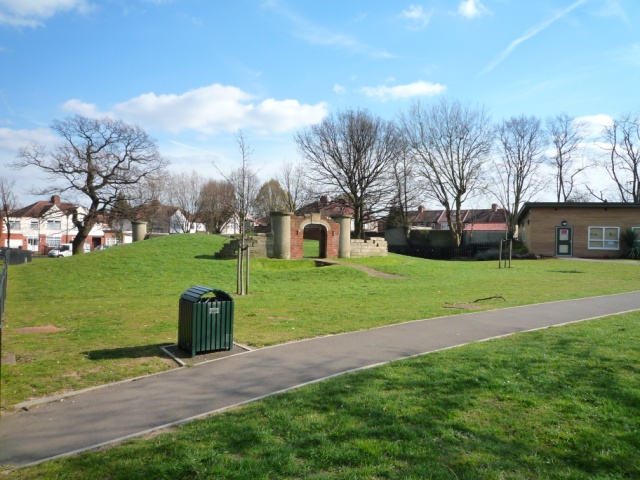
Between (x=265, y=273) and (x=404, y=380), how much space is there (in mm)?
16592

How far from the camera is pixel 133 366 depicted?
284 inches

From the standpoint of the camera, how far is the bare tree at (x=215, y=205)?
203 ft

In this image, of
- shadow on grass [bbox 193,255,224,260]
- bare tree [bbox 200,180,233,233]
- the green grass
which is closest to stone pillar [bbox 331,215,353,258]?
shadow on grass [bbox 193,255,224,260]

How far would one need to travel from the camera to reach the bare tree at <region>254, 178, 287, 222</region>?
217ft

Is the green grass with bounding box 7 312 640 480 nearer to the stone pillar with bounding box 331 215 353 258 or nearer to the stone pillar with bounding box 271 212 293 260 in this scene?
the stone pillar with bounding box 271 212 293 260

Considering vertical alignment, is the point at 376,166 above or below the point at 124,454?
above

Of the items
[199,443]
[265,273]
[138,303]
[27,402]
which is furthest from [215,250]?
[199,443]

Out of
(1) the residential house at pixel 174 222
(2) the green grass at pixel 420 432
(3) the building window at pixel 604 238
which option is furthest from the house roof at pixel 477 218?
(2) the green grass at pixel 420 432

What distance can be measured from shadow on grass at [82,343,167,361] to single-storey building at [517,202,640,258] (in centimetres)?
3455

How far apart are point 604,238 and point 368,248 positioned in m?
18.2

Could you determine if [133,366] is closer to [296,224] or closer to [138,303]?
[138,303]

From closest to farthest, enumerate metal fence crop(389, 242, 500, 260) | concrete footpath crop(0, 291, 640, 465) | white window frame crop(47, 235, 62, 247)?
concrete footpath crop(0, 291, 640, 465)
metal fence crop(389, 242, 500, 260)
white window frame crop(47, 235, 62, 247)

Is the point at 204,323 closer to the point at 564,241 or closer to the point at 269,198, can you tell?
the point at 564,241

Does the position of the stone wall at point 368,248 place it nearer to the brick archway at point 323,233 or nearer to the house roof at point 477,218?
the brick archway at point 323,233
